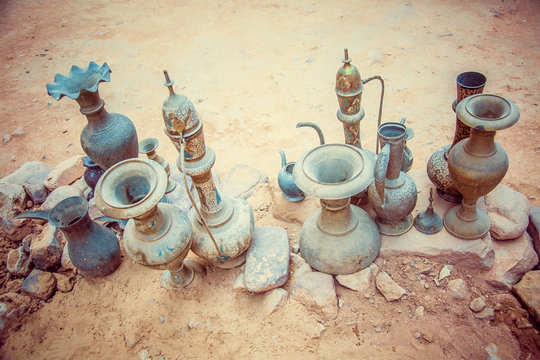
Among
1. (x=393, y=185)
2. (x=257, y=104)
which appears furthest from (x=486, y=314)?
(x=257, y=104)

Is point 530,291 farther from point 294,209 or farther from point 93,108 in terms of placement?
point 93,108

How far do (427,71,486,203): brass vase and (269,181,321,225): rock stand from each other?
1.17 meters

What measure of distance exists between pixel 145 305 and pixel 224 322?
0.79 m

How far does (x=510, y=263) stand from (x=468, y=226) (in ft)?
1.54

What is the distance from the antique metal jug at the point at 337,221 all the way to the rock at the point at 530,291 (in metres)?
1.14

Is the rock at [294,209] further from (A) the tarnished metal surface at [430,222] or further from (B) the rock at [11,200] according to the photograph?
(B) the rock at [11,200]

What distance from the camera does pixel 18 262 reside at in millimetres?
3668

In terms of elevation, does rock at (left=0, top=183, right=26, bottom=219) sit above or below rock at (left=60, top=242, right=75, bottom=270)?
above

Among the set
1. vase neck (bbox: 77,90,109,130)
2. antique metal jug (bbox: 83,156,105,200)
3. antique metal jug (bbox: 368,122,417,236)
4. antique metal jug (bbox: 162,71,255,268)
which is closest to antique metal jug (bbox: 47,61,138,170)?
vase neck (bbox: 77,90,109,130)

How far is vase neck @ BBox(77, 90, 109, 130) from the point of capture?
10.2ft

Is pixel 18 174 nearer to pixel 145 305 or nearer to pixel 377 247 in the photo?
pixel 145 305

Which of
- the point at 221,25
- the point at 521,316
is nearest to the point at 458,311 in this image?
the point at 521,316

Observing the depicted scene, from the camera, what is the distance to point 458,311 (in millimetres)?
2795

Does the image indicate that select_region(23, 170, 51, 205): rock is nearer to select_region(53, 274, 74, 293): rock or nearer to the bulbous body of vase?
select_region(53, 274, 74, 293): rock
